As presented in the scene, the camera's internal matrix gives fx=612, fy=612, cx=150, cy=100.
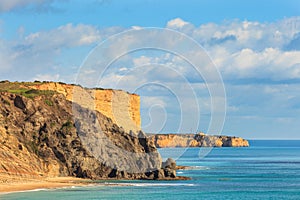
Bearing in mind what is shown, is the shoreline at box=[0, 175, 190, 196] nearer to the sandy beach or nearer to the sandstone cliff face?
the sandy beach

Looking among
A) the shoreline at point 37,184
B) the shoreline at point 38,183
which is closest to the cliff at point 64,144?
the shoreline at point 38,183

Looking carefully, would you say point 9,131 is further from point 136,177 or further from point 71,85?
point 71,85

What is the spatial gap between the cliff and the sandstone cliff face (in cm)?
2718

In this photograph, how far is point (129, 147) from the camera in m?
115

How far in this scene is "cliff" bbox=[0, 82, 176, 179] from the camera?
103750mm

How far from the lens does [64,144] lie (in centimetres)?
10831

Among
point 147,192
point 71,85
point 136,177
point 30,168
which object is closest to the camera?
point 147,192

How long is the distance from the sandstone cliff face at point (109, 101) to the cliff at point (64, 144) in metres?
27.2

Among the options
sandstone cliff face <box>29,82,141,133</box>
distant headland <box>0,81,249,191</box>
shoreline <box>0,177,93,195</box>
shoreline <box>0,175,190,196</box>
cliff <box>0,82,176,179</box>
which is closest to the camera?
shoreline <box>0,177,93,195</box>

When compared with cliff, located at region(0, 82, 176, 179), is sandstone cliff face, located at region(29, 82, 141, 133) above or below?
above

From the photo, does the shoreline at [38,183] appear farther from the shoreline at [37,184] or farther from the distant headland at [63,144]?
the distant headland at [63,144]

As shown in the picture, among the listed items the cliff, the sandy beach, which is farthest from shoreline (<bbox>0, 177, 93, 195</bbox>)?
the cliff

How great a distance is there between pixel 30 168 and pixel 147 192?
22.5 metres

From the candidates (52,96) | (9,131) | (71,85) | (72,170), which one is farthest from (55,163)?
(71,85)
